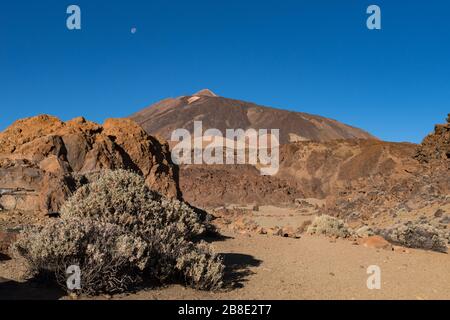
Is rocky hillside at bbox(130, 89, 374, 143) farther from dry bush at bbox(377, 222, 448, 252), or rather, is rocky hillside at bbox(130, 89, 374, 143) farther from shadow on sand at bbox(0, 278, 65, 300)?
shadow on sand at bbox(0, 278, 65, 300)

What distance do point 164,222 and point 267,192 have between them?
2770cm

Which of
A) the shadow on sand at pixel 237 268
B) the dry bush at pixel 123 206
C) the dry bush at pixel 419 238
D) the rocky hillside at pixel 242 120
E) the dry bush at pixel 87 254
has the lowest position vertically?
the dry bush at pixel 419 238

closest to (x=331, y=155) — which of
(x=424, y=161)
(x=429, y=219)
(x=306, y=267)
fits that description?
(x=424, y=161)

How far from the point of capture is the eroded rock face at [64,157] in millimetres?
8586

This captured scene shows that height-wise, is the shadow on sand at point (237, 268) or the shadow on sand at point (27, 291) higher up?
the shadow on sand at point (27, 291)

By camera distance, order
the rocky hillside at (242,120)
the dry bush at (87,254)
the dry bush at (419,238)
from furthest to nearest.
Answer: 1. the rocky hillside at (242,120)
2. the dry bush at (419,238)
3. the dry bush at (87,254)

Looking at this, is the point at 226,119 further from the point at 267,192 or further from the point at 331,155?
the point at 267,192

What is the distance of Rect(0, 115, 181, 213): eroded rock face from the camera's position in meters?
8.59

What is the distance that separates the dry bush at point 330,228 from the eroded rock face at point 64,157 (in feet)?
13.6

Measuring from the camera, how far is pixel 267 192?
34406mm

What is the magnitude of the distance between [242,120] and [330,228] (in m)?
87.7

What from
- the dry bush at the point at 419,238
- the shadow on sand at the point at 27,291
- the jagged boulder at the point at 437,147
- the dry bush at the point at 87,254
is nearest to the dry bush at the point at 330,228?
the dry bush at the point at 419,238

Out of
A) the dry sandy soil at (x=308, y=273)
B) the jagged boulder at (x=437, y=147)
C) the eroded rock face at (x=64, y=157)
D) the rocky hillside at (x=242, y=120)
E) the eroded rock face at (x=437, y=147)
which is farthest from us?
the rocky hillside at (x=242, y=120)

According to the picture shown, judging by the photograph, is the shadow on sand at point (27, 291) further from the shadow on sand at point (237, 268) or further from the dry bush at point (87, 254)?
the shadow on sand at point (237, 268)
